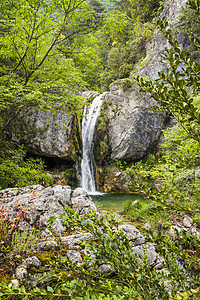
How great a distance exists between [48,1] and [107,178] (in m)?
9.98

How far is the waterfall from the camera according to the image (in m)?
12.0

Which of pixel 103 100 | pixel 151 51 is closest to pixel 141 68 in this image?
pixel 151 51

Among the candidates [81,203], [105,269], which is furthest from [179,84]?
[81,203]

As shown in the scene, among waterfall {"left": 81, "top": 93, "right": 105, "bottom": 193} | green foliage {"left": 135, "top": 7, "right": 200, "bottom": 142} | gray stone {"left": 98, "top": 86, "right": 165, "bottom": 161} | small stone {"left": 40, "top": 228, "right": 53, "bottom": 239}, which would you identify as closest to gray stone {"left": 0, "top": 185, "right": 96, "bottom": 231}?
small stone {"left": 40, "top": 228, "right": 53, "bottom": 239}

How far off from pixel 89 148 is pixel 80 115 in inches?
220

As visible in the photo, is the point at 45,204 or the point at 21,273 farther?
the point at 45,204

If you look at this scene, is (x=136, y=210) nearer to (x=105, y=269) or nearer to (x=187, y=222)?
(x=187, y=222)

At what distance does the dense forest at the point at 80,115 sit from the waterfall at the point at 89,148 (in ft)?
8.16

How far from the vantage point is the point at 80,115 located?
7164mm

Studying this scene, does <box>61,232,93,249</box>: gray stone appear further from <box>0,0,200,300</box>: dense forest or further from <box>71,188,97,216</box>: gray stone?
<box>71,188,97,216</box>: gray stone

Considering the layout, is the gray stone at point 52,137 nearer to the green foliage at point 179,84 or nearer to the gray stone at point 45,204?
the gray stone at point 45,204

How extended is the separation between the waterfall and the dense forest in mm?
2487

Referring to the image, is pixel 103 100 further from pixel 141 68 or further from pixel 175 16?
pixel 175 16

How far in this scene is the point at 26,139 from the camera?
11.8 m
